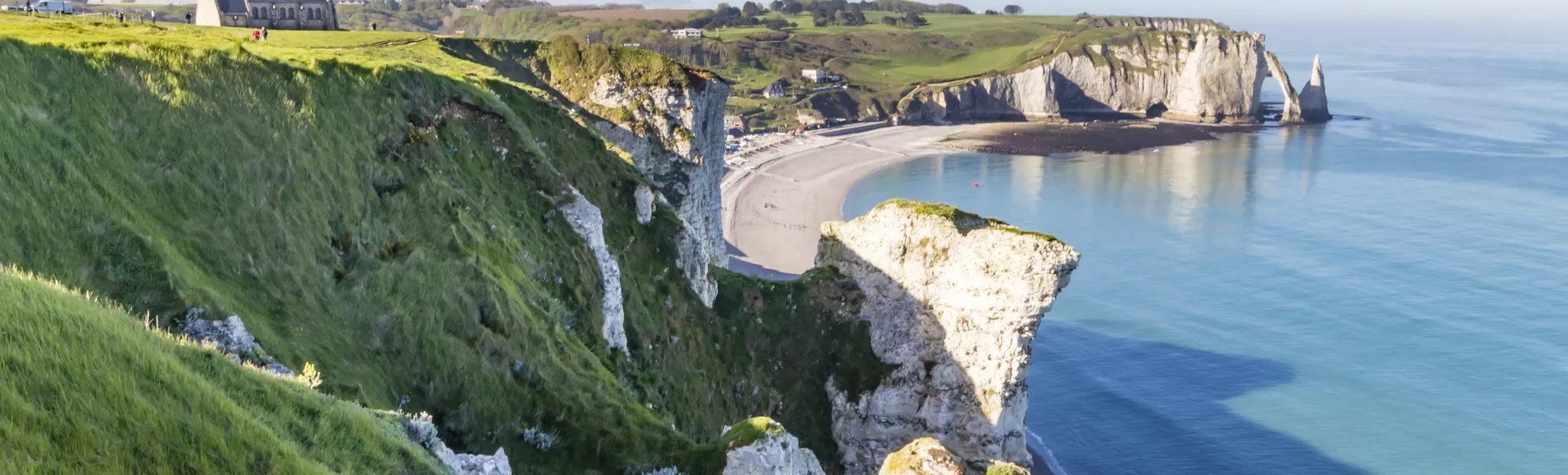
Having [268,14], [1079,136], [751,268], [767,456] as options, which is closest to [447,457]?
[767,456]

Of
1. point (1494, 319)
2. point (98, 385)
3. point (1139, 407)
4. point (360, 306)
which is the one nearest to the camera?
Answer: point (98, 385)

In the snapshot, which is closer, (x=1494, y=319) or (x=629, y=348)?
(x=629, y=348)

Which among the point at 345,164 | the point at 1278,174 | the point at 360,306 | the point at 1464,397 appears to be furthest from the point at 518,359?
the point at 1278,174

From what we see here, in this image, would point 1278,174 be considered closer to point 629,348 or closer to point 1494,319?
point 1494,319

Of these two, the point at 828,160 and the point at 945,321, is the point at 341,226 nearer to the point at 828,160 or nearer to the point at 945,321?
the point at 945,321

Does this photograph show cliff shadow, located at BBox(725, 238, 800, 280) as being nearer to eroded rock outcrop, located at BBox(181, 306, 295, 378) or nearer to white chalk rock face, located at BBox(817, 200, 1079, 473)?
white chalk rock face, located at BBox(817, 200, 1079, 473)

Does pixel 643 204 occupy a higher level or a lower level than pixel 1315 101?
lower

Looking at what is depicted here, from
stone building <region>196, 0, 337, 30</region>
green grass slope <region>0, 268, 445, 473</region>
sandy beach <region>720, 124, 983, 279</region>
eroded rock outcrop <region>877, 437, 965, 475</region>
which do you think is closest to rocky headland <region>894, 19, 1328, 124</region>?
sandy beach <region>720, 124, 983, 279</region>
